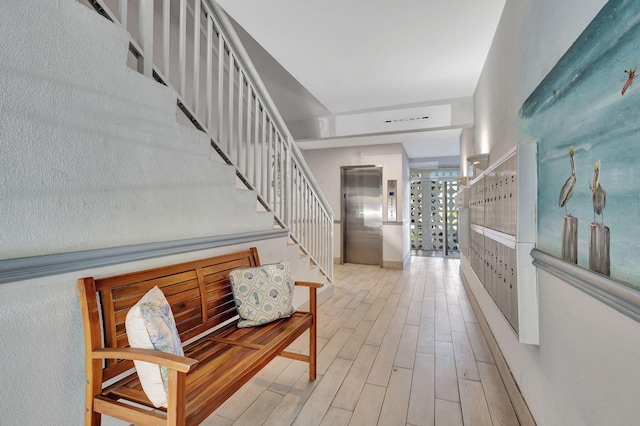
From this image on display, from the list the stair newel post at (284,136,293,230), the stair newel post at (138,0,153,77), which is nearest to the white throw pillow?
the stair newel post at (138,0,153,77)

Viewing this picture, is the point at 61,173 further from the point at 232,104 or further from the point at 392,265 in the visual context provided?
the point at 392,265

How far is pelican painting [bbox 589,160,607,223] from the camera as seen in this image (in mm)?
981

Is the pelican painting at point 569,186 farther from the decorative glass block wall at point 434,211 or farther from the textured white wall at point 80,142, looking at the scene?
the decorative glass block wall at point 434,211

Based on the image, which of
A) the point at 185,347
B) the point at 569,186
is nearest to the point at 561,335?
the point at 569,186

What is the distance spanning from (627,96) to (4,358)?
6.98 feet

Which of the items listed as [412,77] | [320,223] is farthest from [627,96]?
[320,223]

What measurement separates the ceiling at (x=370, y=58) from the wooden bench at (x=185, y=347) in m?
2.09

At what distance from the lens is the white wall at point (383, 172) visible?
6.07 m

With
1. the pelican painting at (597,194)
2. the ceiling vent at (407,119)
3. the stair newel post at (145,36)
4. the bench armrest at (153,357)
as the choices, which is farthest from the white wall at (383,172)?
the bench armrest at (153,357)

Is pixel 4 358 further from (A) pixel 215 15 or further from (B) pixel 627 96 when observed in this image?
(A) pixel 215 15

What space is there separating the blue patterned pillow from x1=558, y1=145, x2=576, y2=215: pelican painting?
1567mm

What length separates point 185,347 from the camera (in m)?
1.65

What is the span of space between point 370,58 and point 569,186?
2.52 meters

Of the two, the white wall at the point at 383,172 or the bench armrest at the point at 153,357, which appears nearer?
the bench armrest at the point at 153,357
